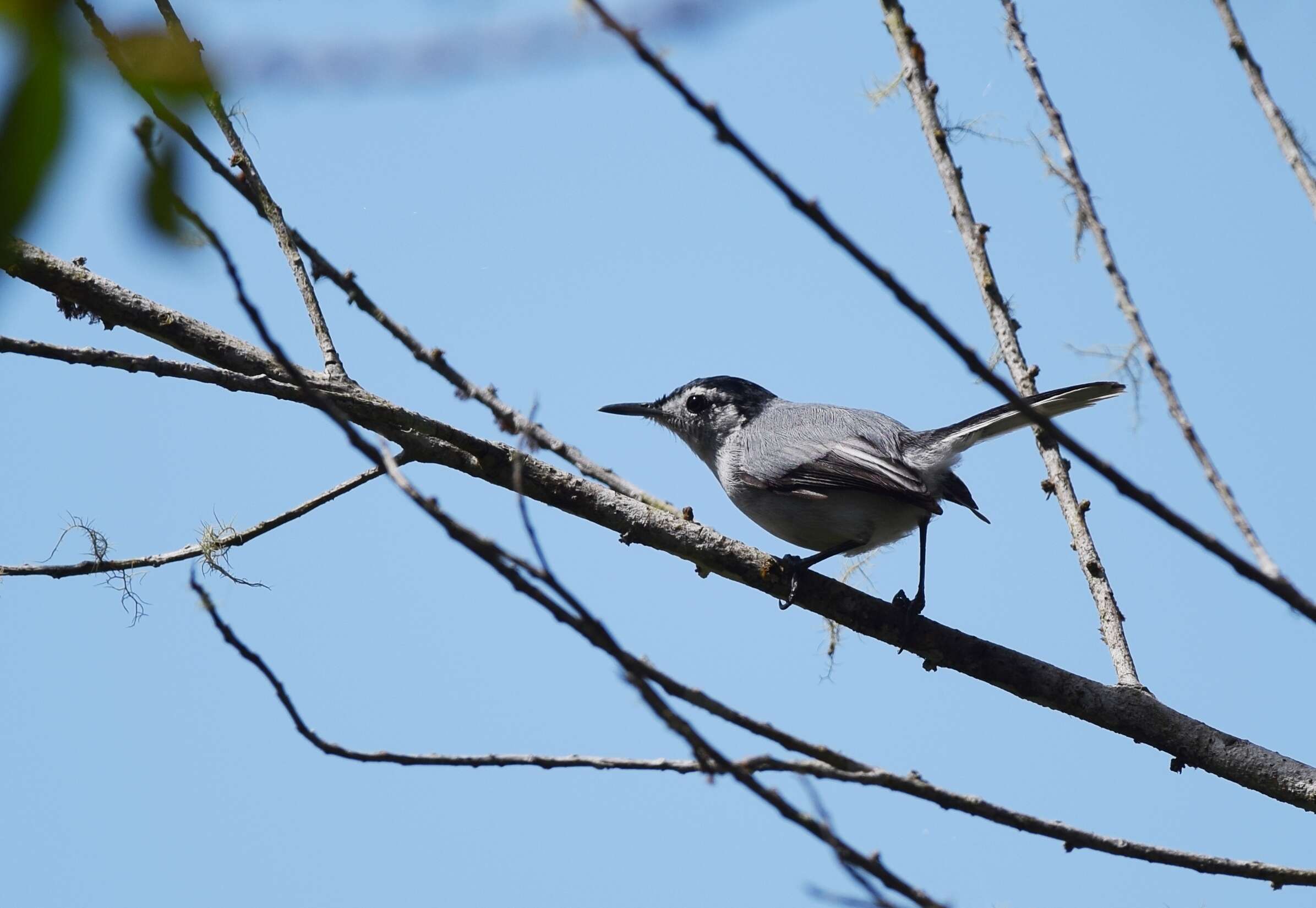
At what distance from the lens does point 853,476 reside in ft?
15.2

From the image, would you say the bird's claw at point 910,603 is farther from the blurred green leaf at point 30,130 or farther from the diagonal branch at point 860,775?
the blurred green leaf at point 30,130

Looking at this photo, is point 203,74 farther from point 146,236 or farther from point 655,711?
point 655,711

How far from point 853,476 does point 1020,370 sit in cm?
129

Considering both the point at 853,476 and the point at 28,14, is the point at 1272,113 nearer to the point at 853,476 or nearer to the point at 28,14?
the point at 28,14

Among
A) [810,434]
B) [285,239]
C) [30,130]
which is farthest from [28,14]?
[810,434]

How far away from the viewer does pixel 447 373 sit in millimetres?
2361

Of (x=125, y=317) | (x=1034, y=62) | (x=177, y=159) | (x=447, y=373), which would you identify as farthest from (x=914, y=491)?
(x=177, y=159)

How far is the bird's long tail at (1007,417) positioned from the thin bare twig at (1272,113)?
5.45 ft

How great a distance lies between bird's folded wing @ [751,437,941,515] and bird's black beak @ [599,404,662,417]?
1.29m

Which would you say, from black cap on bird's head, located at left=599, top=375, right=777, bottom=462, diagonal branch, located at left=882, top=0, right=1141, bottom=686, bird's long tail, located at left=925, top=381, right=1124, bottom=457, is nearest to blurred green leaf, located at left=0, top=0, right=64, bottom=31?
diagonal branch, located at left=882, top=0, right=1141, bottom=686

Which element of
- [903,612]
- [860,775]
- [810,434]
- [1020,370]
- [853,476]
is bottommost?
[860,775]

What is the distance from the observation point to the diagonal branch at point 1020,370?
3.14 m

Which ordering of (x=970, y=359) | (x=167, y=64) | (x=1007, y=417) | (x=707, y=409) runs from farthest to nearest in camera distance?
(x=707, y=409) → (x=1007, y=417) → (x=970, y=359) → (x=167, y=64)

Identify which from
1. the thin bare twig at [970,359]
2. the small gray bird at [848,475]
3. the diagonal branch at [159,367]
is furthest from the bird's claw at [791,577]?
the thin bare twig at [970,359]
